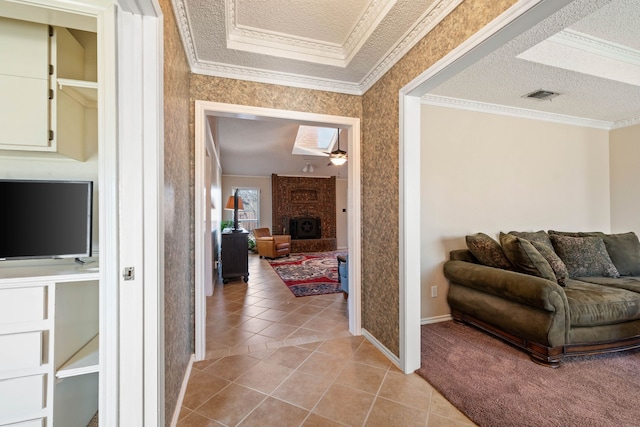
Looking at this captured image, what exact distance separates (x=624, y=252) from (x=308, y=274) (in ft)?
14.4

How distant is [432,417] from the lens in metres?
1.49

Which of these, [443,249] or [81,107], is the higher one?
[81,107]

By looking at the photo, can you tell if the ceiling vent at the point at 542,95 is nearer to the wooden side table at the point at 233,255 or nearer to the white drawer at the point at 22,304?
the white drawer at the point at 22,304

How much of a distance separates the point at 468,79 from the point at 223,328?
3515mm

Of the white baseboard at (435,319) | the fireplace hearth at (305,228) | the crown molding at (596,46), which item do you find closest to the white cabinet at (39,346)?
the white baseboard at (435,319)

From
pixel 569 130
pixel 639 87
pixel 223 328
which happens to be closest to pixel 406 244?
pixel 223 328

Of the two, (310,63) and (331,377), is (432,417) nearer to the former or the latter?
(331,377)

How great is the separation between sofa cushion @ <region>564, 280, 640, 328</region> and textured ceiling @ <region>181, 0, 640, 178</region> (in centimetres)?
193

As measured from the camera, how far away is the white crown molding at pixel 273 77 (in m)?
2.14

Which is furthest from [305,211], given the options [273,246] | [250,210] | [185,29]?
[185,29]

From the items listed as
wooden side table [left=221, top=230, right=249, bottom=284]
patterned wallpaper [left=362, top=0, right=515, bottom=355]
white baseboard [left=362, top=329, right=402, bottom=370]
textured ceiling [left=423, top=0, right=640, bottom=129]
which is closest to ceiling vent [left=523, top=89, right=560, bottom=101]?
textured ceiling [left=423, top=0, right=640, bottom=129]

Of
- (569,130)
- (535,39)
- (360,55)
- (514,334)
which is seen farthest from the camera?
(569,130)

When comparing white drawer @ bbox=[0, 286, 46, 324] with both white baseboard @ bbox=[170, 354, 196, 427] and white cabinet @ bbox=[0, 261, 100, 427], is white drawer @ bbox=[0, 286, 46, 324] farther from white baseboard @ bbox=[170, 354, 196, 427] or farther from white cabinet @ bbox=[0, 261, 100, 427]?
white baseboard @ bbox=[170, 354, 196, 427]

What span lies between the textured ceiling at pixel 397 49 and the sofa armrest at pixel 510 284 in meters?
1.79
